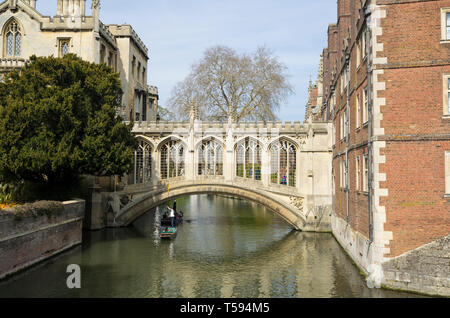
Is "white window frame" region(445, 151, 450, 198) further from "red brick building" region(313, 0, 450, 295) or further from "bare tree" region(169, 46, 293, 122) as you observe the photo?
"bare tree" region(169, 46, 293, 122)

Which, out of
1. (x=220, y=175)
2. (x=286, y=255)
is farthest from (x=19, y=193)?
(x=286, y=255)

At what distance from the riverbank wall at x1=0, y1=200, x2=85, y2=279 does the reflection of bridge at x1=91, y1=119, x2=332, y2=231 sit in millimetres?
5740

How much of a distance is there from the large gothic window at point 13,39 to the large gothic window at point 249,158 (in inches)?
715

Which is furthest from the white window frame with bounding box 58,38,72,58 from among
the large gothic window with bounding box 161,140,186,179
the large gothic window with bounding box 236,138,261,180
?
the large gothic window with bounding box 236,138,261,180

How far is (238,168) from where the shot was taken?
87.6 ft

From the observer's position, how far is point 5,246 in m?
13.9

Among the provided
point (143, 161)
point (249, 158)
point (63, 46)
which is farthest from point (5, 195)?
point (249, 158)

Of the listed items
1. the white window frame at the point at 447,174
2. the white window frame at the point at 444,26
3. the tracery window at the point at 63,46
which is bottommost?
the white window frame at the point at 447,174

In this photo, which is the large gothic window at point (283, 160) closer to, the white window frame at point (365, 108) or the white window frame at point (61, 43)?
the white window frame at point (365, 108)

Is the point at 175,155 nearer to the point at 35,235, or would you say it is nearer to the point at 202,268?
the point at 202,268

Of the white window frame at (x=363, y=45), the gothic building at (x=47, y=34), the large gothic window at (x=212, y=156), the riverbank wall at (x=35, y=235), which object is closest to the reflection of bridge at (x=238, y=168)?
the large gothic window at (x=212, y=156)

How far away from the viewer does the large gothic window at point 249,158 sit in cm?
2628

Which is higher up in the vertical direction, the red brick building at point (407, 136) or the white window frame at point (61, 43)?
the white window frame at point (61, 43)
